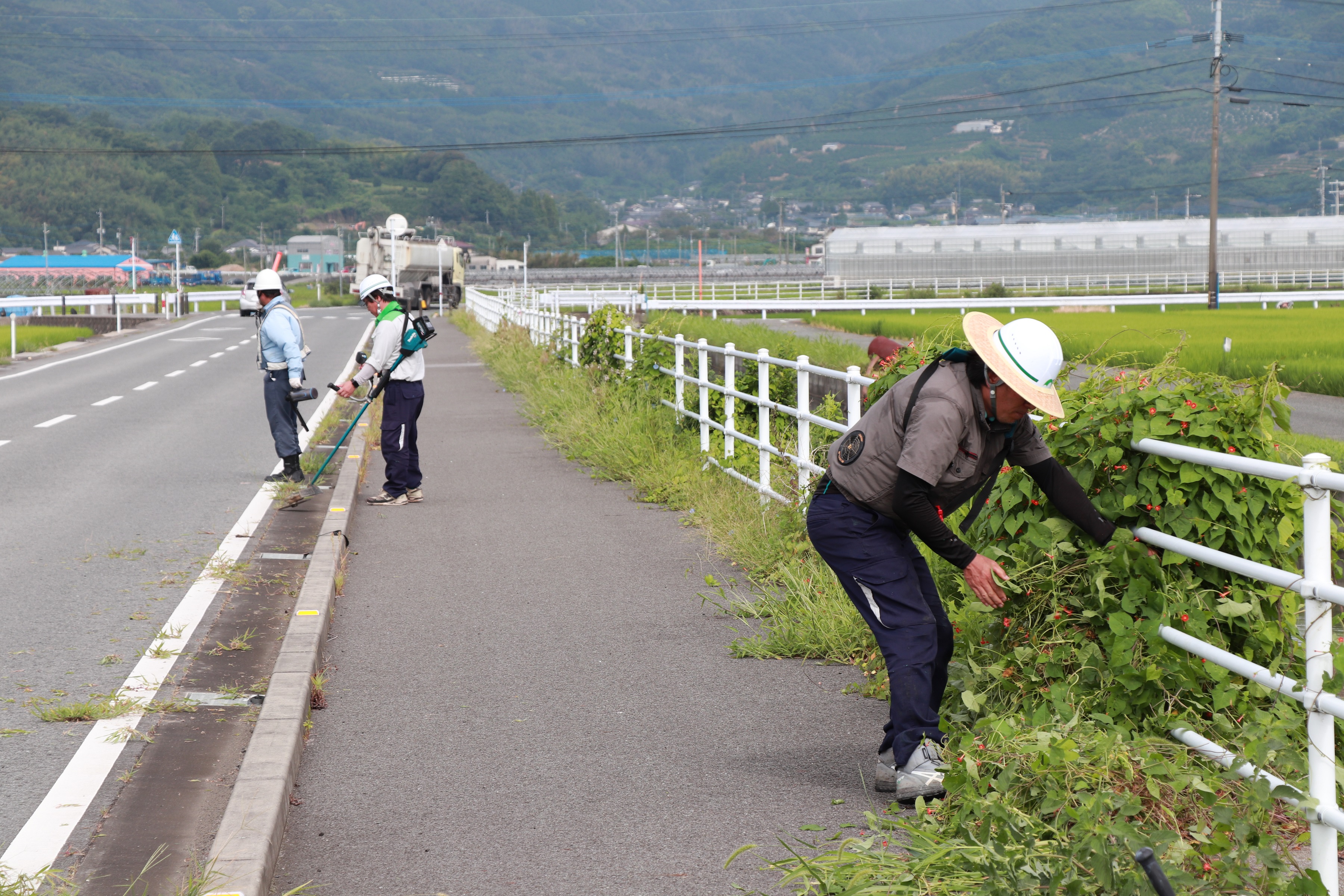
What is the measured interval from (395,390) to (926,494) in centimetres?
717

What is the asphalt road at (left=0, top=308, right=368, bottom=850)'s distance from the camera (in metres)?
5.74

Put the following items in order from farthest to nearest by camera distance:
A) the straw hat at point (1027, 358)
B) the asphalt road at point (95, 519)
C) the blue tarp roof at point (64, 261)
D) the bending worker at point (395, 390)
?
the blue tarp roof at point (64, 261)
the bending worker at point (395, 390)
the asphalt road at point (95, 519)
the straw hat at point (1027, 358)

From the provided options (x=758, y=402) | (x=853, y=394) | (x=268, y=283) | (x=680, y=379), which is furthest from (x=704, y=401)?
(x=853, y=394)

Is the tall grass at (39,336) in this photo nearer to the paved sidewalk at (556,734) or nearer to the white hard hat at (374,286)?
the white hard hat at (374,286)

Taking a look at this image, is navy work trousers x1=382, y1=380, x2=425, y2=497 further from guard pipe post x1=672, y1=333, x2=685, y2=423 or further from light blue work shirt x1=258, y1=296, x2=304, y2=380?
guard pipe post x1=672, y1=333, x2=685, y2=423

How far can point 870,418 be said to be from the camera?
4.45m

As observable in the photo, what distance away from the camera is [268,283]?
11.6m

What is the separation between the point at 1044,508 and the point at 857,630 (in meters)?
1.75

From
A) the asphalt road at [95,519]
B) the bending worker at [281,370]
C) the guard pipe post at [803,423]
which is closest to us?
the asphalt road at [95,519]

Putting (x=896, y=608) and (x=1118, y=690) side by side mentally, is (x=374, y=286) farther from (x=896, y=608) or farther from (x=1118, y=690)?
(x=1118, y=690)

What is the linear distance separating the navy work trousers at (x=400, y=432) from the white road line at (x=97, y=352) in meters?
15.7

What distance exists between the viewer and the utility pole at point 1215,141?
45094 millimetres

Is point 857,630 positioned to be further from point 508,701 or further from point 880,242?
point 880,242

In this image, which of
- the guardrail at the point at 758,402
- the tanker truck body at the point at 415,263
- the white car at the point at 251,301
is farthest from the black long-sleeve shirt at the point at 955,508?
the tanker truck body at the point at 415,263
